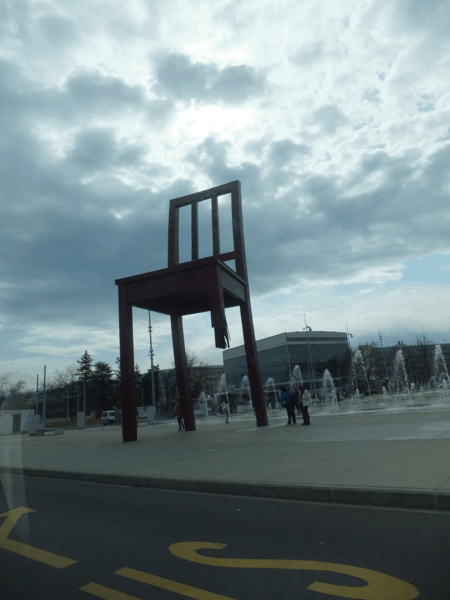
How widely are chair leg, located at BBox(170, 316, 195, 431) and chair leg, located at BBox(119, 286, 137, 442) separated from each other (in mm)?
2148

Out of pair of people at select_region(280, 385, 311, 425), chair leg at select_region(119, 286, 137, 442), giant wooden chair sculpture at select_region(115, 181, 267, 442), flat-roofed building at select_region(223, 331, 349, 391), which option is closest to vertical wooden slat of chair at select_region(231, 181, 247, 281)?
giant wooden chair sculpture at select_region(115, 181, 267, 442)

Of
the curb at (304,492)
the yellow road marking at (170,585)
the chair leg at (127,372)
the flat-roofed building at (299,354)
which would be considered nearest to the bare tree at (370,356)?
the flat-roofed building at (299,354)

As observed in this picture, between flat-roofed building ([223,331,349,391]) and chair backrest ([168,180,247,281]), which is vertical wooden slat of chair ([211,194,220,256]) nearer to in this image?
chair backrest ([168,180,247,281])

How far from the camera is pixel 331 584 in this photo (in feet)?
10.9

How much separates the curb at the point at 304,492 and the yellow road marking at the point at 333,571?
2005 millimetres

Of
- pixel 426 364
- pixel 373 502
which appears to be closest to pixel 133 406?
pixel 373 502

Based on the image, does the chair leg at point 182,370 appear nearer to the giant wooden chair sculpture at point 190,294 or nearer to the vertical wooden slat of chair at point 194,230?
the giant wooden chair sculpture at point 190,294

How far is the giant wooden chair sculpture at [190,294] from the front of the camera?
48.3ft

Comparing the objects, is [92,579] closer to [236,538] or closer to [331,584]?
[236,538]

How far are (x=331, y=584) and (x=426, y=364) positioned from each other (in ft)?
280

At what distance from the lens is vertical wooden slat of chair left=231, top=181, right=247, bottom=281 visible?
17.3 metres

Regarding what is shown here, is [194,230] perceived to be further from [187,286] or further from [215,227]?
[187,286]

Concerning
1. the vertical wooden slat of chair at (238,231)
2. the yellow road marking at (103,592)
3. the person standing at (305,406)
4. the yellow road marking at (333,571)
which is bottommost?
the yellow road marking at (333,571)

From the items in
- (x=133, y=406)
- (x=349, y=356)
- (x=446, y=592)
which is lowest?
(x=446, y=592)
